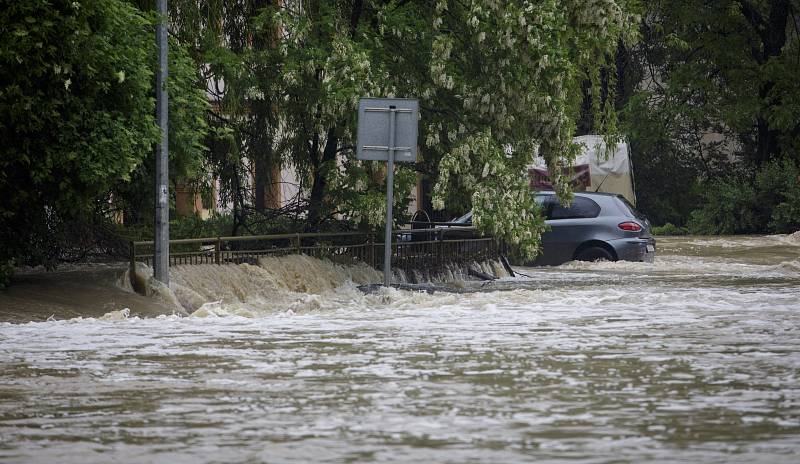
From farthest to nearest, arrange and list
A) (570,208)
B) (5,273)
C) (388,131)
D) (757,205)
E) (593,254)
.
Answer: (757,205) → (570,208) → (593,254) → (388,131) → (5,273)

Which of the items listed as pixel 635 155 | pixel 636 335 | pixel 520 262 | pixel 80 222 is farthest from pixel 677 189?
pixel 636 335

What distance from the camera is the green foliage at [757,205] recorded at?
144 ft

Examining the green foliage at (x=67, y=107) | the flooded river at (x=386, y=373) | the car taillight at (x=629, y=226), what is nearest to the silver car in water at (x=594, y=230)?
the car taillight at (x=629, y=226)

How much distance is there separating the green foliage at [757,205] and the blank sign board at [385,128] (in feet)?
82.2

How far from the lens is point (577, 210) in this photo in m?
27.9

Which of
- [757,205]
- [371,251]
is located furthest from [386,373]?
[757,205]

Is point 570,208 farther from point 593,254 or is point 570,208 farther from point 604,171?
point 604,171

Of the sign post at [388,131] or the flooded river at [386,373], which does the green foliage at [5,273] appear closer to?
the flooded river at [386,373]

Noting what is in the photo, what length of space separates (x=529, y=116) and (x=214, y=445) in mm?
15637

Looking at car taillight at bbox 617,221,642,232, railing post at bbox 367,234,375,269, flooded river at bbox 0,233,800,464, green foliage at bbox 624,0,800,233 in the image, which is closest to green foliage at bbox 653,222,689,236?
green foliage at bbox 624,0,800,233

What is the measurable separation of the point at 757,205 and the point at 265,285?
90.7 ft

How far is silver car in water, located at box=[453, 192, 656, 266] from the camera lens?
27719 mm

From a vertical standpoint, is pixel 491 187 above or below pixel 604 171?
below

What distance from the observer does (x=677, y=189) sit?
172 ft
